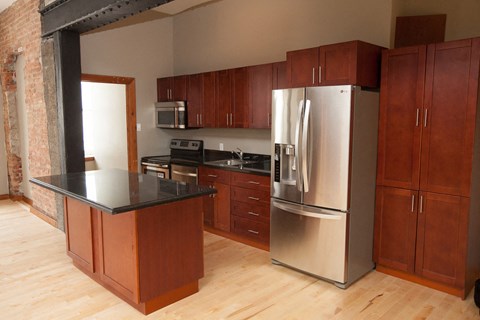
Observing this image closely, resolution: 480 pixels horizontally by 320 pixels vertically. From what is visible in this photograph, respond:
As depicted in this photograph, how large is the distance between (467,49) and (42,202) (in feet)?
17.8

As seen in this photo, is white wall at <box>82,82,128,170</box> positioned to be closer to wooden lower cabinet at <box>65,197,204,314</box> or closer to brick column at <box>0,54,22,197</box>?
brick column at <box>0,54,22,197</box>

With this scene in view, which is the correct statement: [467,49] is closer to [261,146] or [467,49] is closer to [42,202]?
[261,146]

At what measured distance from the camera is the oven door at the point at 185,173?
4.67 m

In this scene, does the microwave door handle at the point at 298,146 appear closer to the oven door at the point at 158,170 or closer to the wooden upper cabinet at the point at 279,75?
the wooden upper cabinet at the point at 279,75

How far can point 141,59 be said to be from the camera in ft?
18.3

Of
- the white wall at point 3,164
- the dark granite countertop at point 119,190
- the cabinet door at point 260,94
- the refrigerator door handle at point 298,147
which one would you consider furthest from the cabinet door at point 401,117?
the white wall at point 3,164

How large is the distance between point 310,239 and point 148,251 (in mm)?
1467

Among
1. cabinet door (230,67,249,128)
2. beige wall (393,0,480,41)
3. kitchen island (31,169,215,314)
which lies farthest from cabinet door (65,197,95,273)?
beige wall (393,0,480,41)

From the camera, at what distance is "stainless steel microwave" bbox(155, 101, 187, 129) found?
532 centimetres

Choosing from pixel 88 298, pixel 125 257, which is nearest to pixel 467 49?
pixel 125 257

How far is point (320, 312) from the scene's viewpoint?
273 centimetres

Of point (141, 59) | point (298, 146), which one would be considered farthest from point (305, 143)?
point (141, 59)

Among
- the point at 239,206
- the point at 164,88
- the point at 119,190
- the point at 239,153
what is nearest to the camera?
the point at 119,190

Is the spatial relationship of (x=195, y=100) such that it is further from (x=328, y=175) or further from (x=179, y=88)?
(x=328, y=175)
